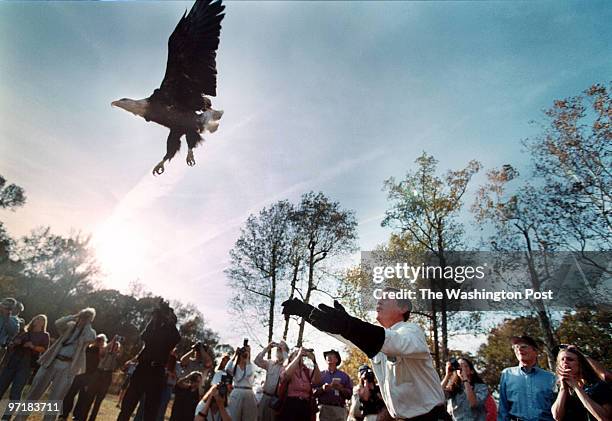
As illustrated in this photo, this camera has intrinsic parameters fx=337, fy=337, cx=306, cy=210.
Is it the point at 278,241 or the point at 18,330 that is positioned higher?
the point at 278,241

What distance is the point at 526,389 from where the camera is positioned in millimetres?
3137

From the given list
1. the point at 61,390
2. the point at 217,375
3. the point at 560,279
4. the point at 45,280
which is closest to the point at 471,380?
the point at 217,375

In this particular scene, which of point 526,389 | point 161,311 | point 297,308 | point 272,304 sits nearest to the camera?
point 297,308

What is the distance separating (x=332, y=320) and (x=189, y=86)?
5.18 m

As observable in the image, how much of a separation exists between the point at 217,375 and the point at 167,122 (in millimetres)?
4202

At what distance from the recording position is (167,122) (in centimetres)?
591

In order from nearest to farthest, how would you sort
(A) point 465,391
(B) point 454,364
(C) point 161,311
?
(C) point 161,311, (A) point 465,391, (B) point 454,364

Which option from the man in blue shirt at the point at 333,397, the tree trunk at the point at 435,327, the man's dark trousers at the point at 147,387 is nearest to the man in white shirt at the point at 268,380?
the man in blue shirt at the point at 333,397

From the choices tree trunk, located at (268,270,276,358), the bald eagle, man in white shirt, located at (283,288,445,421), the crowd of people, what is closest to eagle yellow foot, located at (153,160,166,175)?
the bald eagle

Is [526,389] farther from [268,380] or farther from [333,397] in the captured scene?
[268,380]

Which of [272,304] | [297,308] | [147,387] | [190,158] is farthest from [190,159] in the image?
[272,304]

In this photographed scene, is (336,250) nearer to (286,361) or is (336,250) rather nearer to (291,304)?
(286,361)

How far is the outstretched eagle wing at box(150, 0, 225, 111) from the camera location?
5.16 meters

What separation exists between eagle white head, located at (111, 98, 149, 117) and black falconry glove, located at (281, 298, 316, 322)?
5.24 metres
